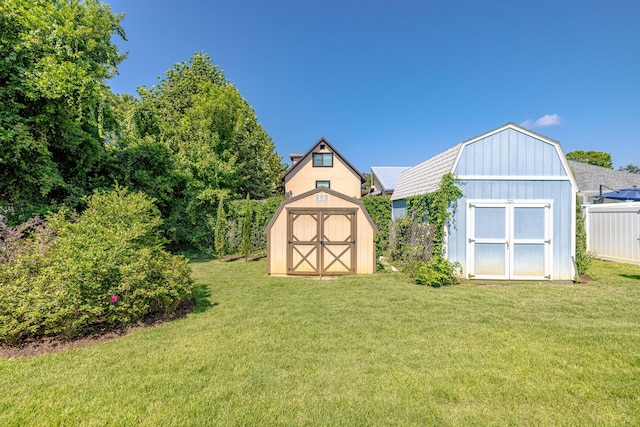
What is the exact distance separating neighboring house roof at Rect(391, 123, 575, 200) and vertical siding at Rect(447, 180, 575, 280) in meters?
0.60

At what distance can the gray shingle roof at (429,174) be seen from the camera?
320 inches

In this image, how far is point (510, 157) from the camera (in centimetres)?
759

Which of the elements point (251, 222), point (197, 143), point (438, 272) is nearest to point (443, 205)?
point (438, 272)

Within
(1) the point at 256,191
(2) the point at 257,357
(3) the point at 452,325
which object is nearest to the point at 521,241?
(3) the point at 452,325

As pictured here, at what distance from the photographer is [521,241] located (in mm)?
7504

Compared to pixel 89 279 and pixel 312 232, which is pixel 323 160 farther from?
pixel 89 279

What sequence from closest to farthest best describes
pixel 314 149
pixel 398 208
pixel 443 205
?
pixel 443 205, pixel 398 208, pixel 314 149

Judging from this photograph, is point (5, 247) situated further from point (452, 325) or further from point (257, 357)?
point (452, 325)

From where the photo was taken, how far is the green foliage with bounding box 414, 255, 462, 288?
708 centimetres

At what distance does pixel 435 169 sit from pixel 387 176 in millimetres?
14985

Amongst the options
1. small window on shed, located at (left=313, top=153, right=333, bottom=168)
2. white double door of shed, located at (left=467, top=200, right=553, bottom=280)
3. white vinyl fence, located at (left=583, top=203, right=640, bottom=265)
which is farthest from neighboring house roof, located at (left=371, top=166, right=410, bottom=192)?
white double door of shed, located at (left=467, top=200, right=553, bottom=280)

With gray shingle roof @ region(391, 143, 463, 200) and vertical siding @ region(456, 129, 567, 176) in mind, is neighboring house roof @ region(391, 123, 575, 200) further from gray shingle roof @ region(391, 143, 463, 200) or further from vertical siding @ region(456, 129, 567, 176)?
vertical siding @ region(456, 129, 567, 176)

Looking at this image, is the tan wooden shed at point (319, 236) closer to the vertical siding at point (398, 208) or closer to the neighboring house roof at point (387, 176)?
the vertical siding at point (398, 208)

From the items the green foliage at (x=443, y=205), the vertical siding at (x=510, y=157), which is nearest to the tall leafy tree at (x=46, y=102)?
the green foliage at (x=443, y=205)
